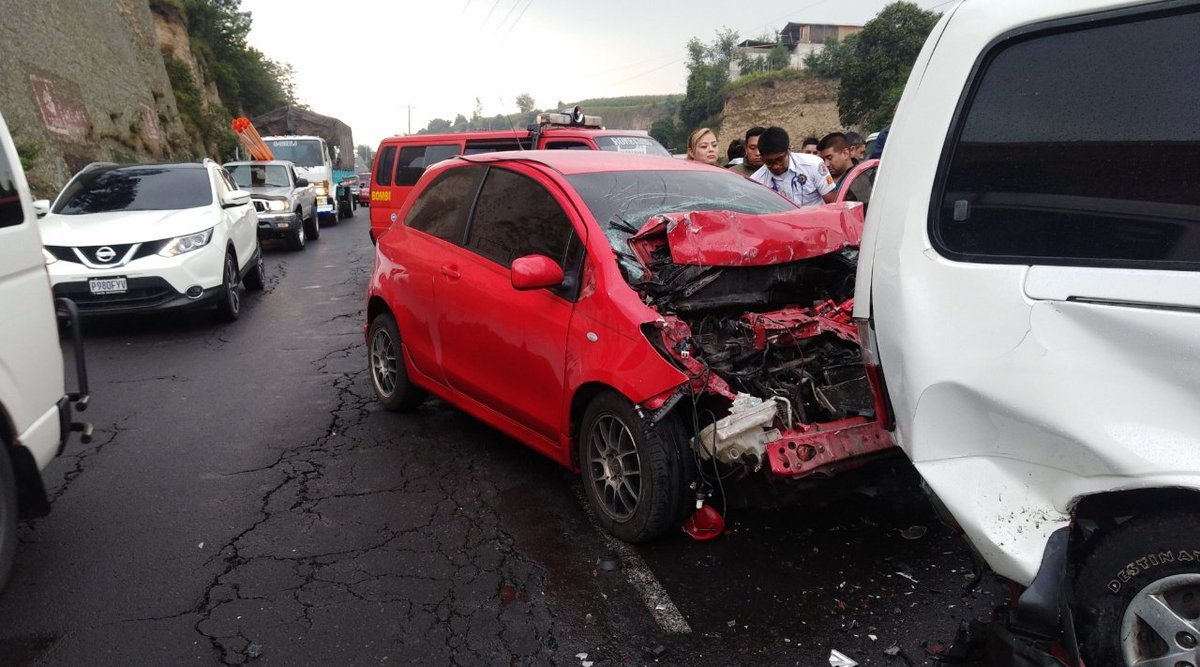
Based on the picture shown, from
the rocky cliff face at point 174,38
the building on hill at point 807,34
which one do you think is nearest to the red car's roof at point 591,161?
the rocky cliff face at point 174,38

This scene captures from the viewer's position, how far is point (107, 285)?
7.70 metres

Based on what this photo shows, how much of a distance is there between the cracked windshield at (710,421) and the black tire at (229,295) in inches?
64.3

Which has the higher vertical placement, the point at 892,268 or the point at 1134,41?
the point at 1134,41

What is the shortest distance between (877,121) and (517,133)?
42.3m

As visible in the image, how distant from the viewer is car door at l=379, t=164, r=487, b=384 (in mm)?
4871

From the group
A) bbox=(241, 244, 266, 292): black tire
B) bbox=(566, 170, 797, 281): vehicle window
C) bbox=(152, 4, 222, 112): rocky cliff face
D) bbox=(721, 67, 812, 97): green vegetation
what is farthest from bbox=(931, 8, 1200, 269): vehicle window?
bbox=(721, 67, 812, 97): green vegetation

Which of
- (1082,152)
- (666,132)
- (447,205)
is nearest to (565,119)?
(447,205)

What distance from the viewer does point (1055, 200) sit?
2.16m

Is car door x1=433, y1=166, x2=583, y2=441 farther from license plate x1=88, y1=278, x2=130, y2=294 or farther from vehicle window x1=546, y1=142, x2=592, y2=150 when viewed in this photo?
vehicle window x1=546, y1=142, x2=592, y2=150

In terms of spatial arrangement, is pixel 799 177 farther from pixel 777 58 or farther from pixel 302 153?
pixel 777 58

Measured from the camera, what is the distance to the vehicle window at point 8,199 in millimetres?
3363

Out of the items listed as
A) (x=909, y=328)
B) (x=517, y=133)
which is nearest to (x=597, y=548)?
(x=909, y=328)

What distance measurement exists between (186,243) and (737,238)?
653 cm

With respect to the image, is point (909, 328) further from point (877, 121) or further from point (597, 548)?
point (877, 121)
